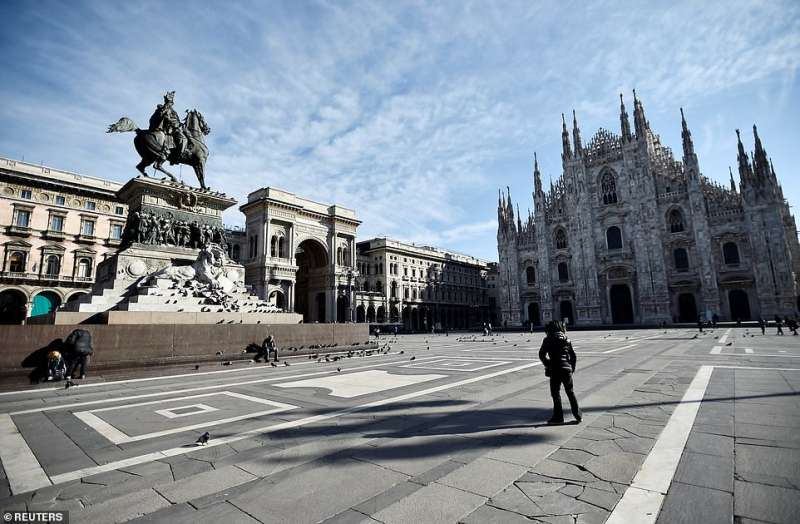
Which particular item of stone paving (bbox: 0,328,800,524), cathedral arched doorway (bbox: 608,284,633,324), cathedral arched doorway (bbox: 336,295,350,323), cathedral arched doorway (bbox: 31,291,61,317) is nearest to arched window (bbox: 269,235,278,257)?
cathedral arched doorway (bbox: 336,295,350,323)

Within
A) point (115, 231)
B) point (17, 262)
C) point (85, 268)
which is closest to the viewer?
point (17, 262)

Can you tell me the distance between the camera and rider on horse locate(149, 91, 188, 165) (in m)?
16.0

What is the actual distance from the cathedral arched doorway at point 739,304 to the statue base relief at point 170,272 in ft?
152

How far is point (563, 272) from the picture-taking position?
52062 millimetres

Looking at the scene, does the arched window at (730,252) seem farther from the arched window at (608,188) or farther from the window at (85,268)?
the window at (85,268)

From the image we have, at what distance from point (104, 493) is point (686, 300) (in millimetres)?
53534

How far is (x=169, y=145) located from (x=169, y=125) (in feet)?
2.95

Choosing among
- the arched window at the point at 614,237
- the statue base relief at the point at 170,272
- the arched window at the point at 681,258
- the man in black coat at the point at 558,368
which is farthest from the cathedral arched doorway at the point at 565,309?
the man in black coat at the point at 558,368

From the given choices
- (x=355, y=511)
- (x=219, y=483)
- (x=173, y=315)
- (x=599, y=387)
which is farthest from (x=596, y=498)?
(x=173, y=315)

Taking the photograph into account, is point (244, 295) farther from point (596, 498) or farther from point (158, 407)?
point (596, 498)

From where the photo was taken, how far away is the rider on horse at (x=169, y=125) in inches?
628

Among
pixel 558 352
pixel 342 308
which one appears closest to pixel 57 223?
pixel 342 308

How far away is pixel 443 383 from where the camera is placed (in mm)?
8547

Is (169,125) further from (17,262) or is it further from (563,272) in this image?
(563,272)
